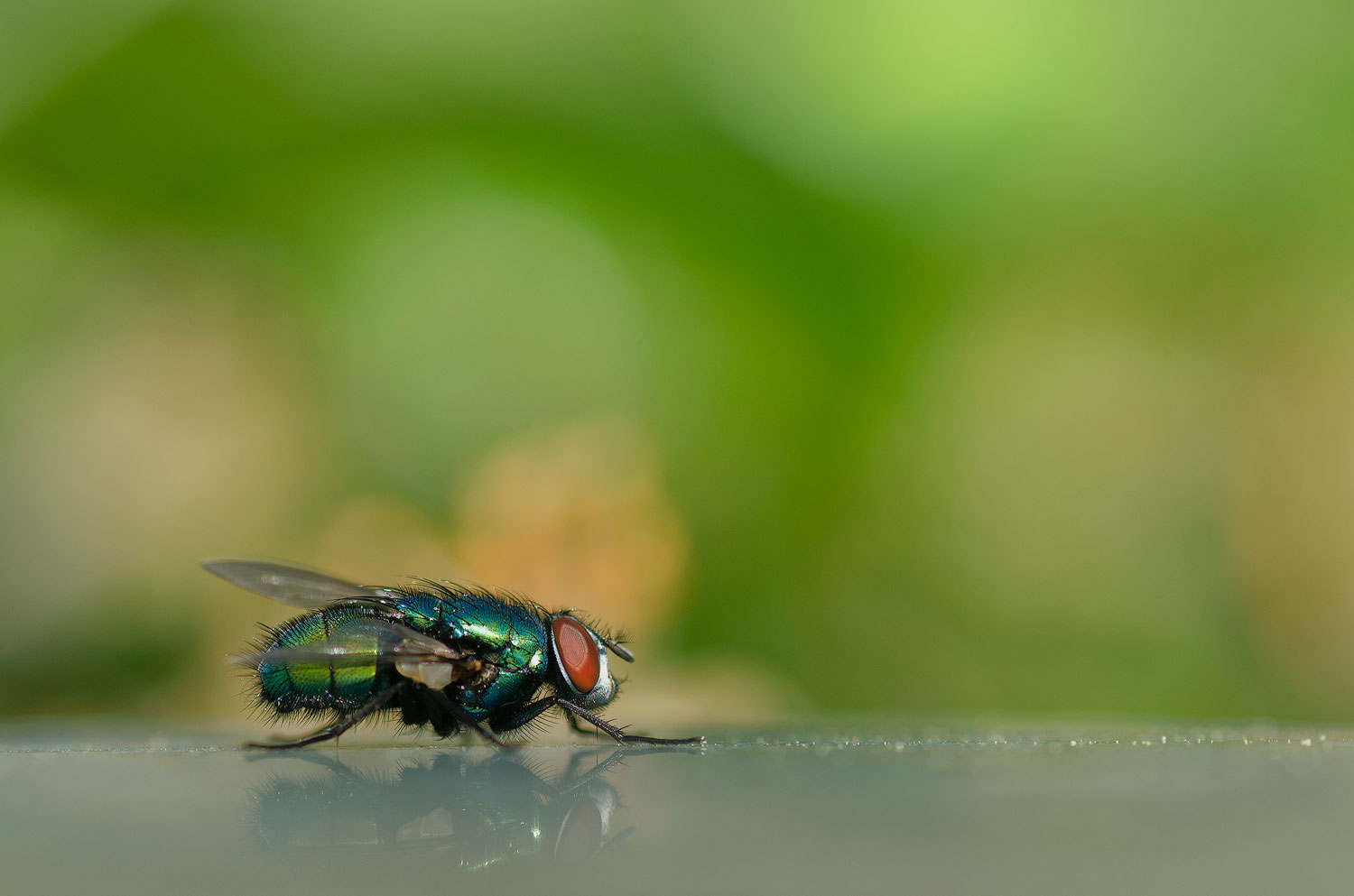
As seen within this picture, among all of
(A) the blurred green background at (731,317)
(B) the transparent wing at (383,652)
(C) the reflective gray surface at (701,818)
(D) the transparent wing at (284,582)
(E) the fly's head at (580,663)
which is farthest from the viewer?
(A) the blurred green background at (731,317)

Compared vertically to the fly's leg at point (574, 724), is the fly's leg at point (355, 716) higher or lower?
higher

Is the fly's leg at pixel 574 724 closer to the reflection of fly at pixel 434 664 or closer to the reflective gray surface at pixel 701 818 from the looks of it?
the reflection of fly at pixel 434 664

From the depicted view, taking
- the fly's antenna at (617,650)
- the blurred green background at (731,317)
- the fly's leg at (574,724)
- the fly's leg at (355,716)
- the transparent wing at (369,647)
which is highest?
the blurred green background at (731,317)

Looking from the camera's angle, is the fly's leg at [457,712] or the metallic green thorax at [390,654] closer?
the fly's leg at [457,712]

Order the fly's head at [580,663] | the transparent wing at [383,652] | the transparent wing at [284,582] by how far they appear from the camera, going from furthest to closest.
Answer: the transparent wing at [284,582], the fly's head at [580,663], the transparent wing at [383,652]

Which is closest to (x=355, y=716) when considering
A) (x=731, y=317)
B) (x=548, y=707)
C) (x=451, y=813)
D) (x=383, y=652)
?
(x=383, y=652)

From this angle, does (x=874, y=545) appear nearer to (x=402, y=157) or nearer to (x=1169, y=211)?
(x=1169, y=211)

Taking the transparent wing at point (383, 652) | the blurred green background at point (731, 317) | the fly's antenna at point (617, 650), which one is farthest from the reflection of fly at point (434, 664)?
the blurred green background at point (731, 317)

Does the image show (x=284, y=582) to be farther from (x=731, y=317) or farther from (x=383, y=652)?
(x=731, y=317)
